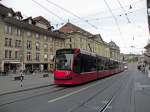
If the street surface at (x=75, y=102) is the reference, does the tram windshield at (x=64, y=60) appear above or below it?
above

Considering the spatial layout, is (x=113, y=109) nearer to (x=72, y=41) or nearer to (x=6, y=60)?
(x=6, y=60)

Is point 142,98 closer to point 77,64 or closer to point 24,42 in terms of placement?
point 77,64

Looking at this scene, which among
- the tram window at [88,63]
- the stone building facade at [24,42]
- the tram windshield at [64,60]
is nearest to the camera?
the tram windshield at [64,60]

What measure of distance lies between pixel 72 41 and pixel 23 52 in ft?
111

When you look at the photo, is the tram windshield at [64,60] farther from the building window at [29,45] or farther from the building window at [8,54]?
the building window at [29,45]

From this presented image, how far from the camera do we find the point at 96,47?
110562 millimetres

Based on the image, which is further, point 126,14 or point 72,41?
point 72,41

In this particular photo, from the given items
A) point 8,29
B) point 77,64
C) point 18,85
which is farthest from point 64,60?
point 8,29

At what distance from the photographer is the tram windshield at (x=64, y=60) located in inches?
869

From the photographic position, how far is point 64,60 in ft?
73.5

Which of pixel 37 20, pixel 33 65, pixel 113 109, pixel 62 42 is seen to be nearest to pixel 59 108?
pixel 113 109

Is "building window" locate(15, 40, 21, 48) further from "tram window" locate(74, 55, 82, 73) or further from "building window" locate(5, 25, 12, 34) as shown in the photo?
"tram window" locate(74, 55, 82, 73)

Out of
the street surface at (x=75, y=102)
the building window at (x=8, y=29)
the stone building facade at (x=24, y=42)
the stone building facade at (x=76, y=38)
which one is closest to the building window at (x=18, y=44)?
the stone building facade at (x=24, y=42)

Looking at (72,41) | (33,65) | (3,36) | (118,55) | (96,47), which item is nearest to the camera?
(3,36)
